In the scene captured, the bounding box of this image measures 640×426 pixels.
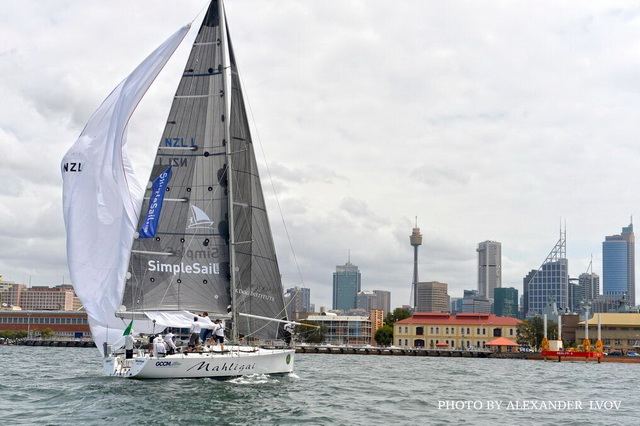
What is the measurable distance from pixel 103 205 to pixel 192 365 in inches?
257

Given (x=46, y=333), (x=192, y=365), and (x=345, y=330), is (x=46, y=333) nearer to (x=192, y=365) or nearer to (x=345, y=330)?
(x=345, y=330)

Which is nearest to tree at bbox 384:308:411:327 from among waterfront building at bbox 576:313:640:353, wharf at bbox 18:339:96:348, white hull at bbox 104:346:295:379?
waterfront building at bbox 576:313:640:353

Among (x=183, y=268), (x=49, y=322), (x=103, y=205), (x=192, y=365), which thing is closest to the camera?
(x=192, y=365)

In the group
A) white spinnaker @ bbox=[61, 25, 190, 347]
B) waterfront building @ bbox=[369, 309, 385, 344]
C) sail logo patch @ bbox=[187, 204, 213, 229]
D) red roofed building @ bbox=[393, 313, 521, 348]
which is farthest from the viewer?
waterfront building @ bbox=[369, 309, 385, 344]

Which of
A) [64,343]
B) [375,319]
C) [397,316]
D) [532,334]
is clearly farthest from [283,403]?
[375,319]

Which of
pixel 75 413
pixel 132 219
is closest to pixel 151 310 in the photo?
pixel 132 219

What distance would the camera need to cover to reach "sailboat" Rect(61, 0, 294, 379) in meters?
28.0

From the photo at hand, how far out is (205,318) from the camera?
28344 millimetres

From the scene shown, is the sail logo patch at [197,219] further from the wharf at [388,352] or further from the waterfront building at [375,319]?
the waterfront building at [375,319]

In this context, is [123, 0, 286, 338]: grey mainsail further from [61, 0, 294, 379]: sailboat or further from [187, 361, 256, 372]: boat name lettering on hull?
[187, 361, 256, 372]: boat name lettering on hull

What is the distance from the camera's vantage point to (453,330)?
5079 inches

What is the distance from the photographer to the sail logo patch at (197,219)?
96.4 ft

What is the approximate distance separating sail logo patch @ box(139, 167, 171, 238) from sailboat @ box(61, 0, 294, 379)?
0.04 metres

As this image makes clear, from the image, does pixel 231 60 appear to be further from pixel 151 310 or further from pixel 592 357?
pixel 592 357
